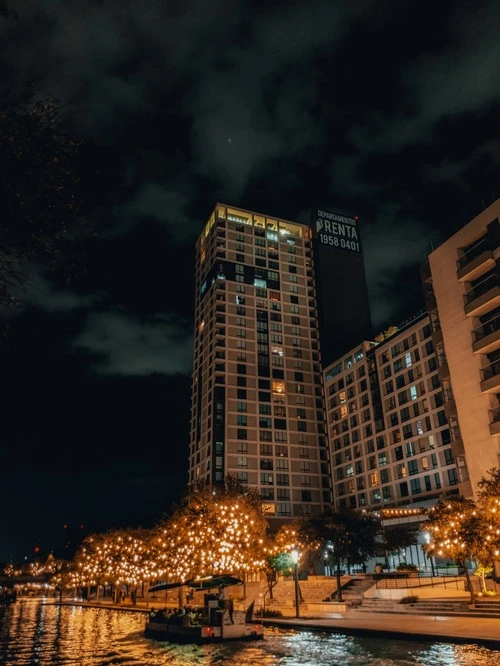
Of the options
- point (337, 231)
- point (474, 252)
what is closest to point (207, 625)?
point (474, 252)

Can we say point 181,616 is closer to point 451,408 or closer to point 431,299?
point 451,408

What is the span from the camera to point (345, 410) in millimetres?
99125

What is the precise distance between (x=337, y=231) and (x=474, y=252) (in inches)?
3248

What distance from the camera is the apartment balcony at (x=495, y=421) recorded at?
4381cm

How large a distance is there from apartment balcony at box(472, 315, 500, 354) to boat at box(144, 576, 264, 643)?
3232cm

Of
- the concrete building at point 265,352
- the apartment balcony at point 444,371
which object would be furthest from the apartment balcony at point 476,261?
the concrete building at point 265,352

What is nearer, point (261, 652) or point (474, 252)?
point (261, 652)

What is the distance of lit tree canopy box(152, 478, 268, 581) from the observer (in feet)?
136

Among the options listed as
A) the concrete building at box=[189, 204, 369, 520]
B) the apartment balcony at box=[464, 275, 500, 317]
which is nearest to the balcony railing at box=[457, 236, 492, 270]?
the apartment balcony at box=[464, 275, 500, 317]

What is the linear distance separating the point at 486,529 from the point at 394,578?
15.6 m

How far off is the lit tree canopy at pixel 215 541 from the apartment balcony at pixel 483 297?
29.3 m

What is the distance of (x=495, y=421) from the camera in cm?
4441

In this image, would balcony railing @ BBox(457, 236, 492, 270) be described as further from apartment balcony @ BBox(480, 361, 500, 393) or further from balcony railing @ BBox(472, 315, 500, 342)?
apartment balcony @ BBox(480, 361, 500, 393)

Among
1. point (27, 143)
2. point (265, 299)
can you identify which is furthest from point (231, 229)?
point (27, 143)
